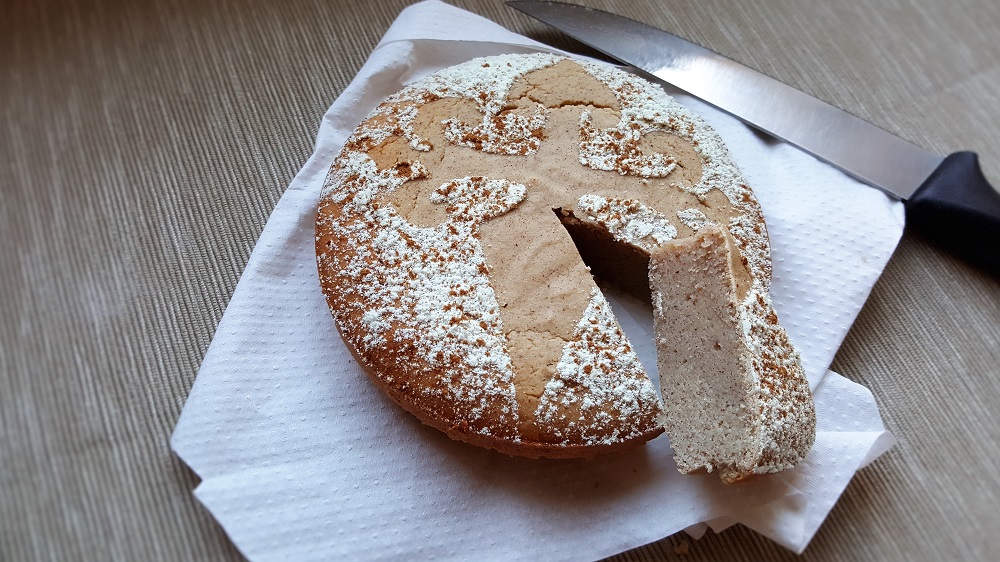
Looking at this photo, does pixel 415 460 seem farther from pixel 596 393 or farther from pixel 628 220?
pixel 628 220

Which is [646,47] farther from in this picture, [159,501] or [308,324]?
[159,501]

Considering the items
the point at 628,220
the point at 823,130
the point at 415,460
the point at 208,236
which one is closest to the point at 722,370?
the point at 628,220

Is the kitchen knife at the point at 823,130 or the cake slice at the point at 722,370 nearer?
the cake slice at the point at 722,370

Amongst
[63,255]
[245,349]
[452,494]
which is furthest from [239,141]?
[452,494]

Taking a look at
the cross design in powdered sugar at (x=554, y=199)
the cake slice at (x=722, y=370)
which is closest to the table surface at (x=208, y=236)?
the cake slice at (x=722, y=370)

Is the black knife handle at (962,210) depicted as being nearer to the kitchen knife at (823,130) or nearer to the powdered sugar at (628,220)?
the kitchen knife at (823,130)
